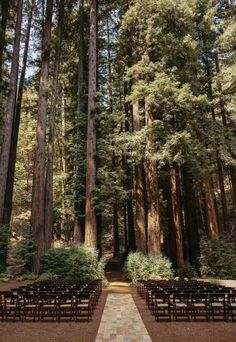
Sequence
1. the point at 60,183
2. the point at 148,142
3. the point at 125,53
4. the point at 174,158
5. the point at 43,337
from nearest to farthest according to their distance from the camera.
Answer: the point at 43,337
the point at 174,158
the point at 148,142
the point at 125,53
the point at 60,183

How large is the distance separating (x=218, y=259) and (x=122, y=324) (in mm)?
11248

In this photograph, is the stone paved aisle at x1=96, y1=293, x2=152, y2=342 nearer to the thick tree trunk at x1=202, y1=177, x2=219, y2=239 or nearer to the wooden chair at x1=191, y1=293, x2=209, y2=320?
the wooden chair at x1=191, y1=293, x2=209, y2=320

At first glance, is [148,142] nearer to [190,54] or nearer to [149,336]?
[190,54]

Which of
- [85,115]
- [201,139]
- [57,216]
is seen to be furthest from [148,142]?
[57,216]

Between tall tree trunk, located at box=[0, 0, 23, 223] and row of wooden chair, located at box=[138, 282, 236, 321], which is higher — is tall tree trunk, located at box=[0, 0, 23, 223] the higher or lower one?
the higher one

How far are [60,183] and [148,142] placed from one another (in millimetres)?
14510

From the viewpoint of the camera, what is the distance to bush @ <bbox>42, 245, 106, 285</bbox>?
56.7 ft

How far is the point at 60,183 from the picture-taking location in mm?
31156

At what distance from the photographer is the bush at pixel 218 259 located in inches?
718

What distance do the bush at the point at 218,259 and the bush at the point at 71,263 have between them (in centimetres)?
562

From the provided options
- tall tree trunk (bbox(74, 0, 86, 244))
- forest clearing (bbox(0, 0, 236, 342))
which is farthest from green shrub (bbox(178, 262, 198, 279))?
tall tree trunk (bbox(74, 0, 86, 244))

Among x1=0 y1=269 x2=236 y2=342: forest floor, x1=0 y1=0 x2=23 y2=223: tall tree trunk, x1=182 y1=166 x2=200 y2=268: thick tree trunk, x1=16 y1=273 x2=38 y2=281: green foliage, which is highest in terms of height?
x1=0 y1=0 x2=23 y2=223: tall tree trunk

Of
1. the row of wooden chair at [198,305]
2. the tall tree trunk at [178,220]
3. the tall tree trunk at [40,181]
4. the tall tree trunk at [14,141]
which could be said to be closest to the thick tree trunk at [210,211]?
the tall tree trunk at [178,220]

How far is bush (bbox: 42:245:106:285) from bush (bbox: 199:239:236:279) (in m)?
5.62
